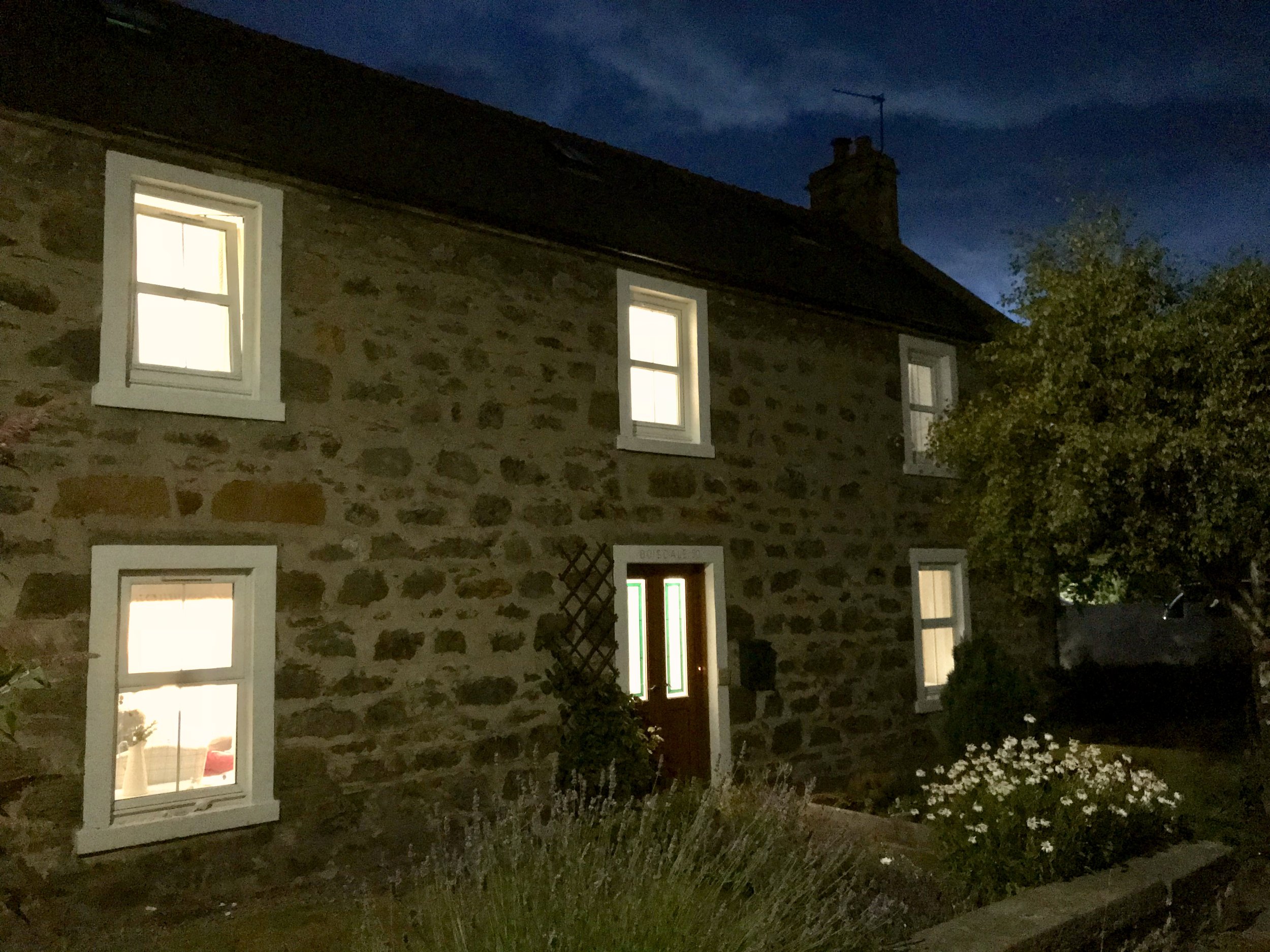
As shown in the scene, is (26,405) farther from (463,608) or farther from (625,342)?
(625,342)

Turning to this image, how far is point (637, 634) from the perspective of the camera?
8852mm

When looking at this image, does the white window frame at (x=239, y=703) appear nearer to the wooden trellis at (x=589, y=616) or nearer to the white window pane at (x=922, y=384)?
the wooden trellis at (x=589, y=616)

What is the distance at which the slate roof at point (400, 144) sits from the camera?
6574mm

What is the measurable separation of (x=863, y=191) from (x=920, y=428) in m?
4.83

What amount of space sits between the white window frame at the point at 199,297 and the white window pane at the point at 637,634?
134 inches

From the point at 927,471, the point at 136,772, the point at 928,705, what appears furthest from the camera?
the point at 927,471

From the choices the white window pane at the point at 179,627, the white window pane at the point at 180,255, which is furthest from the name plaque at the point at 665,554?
the white window pane at the point at 180,255

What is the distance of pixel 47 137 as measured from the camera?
6.16 meters

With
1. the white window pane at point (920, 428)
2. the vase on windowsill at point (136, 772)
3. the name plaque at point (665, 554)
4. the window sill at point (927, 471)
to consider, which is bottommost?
the vase on windowsill at point (136, 772)

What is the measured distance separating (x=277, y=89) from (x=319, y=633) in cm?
421

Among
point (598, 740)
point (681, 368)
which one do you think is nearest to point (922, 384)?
point (681, 368)

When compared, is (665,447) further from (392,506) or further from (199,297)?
(199,297)

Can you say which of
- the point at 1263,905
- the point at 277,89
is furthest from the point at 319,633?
the point at 1263,905

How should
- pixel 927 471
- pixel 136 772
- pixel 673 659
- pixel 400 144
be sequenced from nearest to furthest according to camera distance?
pixel 136 772 → pixel 400 144 → pixel 673 659 → pixel 927 471
